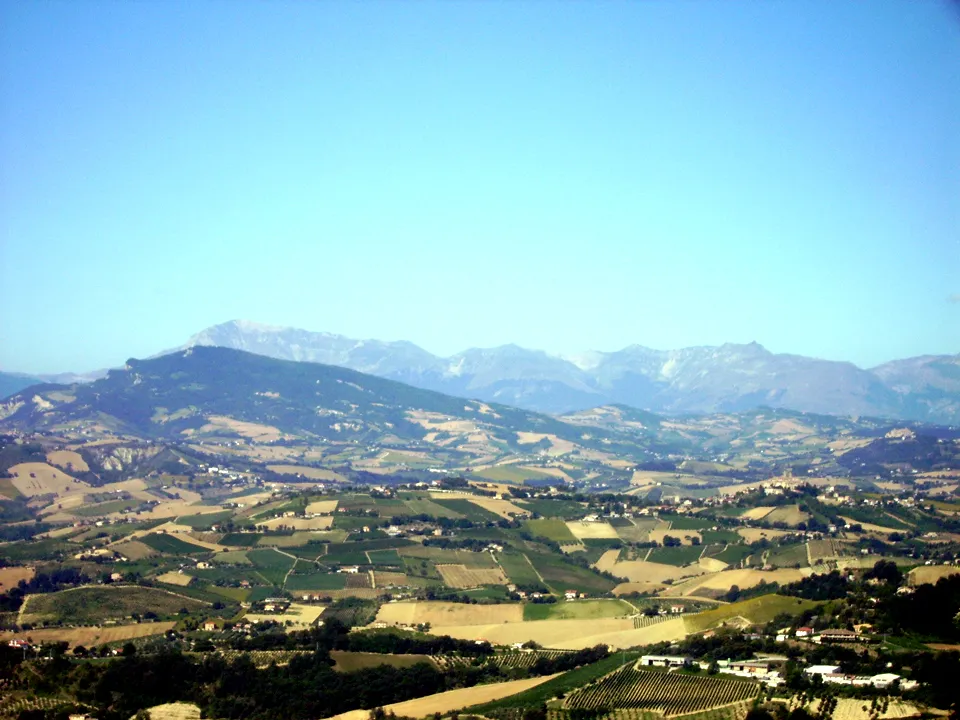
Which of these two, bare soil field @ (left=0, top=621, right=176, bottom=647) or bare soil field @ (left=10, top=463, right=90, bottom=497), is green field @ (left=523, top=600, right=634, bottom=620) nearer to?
bare soil field @ (left=0, top=621, right=176, bottom=647)

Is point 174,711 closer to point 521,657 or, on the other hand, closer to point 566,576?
point 521,657

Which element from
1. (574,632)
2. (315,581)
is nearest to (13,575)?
(315,581)

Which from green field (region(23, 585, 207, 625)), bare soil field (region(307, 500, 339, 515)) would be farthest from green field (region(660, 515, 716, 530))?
green field (region(23, 585, 207, 625))

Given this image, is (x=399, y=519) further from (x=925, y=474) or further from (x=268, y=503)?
(x=925, y=474)

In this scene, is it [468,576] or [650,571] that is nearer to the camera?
[468,576]

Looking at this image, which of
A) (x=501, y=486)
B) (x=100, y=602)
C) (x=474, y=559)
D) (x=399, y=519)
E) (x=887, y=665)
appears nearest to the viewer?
(x=887, y=665)

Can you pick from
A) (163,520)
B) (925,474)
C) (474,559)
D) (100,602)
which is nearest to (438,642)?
(100,602)

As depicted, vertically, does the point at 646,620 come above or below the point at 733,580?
below
